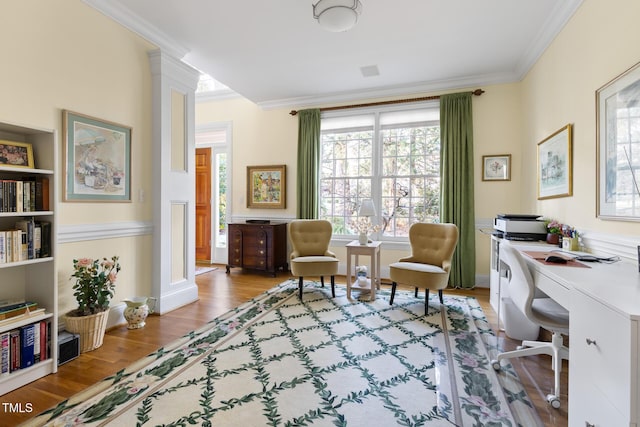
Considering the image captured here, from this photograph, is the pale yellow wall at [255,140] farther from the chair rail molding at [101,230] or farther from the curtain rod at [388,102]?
the chair rail molding at [101,230]

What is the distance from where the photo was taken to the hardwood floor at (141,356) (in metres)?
1.70

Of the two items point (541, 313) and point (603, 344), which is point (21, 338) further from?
point (541, 313)

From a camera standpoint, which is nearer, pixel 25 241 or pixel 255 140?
pixel 25 241

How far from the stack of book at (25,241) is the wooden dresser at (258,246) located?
2.87 meters

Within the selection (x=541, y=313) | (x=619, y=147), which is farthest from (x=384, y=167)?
(x=541, y=313)

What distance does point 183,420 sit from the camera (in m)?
1.55

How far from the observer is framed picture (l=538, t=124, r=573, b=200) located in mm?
2539

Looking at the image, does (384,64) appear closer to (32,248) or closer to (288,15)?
(288,15)

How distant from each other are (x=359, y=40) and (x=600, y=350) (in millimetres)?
3237

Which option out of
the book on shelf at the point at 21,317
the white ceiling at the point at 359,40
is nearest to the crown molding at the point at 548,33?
the white ceiling at the point at 359,40

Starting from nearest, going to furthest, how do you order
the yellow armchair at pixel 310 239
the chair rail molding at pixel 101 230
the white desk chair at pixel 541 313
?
the white desk chair at pixel 541 313
the chair rail molding at pixel 101 230
the yellow armchair at pixel 310 239

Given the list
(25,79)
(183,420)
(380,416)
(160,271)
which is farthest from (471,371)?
(25,79)

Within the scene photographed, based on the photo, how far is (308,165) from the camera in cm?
486

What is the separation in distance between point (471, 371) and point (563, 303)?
2.92 ft
